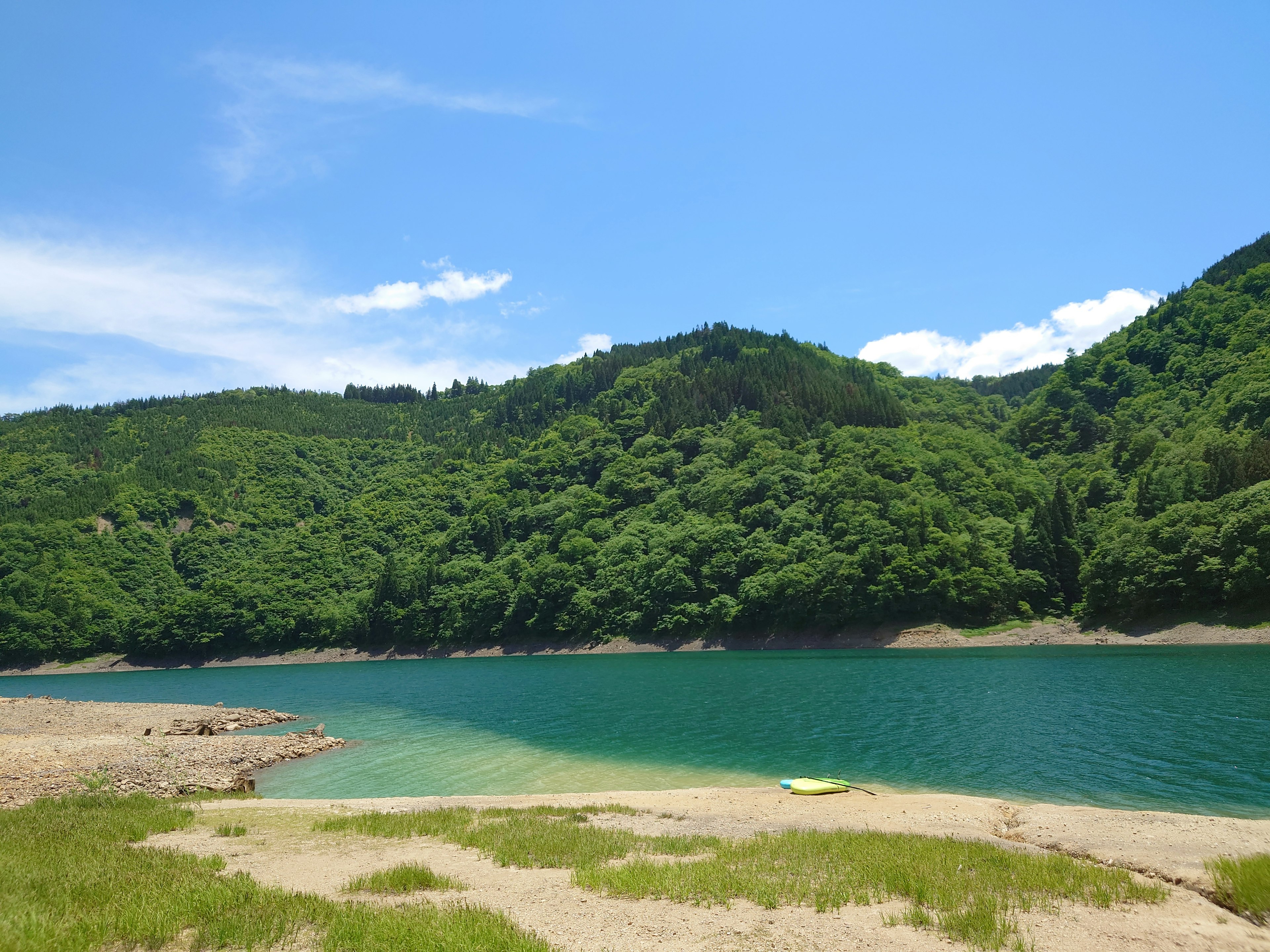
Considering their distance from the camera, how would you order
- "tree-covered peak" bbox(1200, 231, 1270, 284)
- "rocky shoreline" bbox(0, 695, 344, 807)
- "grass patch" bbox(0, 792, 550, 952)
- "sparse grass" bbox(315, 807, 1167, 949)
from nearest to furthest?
1. "grass patch" bbox(0, 792, 550, 952)
2. "sparse grass" bbox(315, 807, 1167, 949)
3. "rocky shoreline" bbox(0, 695, 344, 807)
4. "tree-covered peak" bbox(1200, 231, 1270, 284)

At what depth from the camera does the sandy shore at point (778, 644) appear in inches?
2867

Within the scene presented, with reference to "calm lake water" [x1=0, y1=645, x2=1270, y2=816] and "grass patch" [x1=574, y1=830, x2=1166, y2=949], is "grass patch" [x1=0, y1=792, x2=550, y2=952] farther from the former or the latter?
"calm lake water" [x1=0, y1=645, x2=1270, y2=816]

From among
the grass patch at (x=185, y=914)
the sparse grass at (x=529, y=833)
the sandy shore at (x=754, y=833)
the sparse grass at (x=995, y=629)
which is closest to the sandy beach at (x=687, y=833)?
the sandy shore at (x=754, y=833)

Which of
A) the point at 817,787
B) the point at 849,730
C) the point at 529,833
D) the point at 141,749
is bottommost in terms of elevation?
the point at 849,730

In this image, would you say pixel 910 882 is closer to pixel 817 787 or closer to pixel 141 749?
pixel 817 787

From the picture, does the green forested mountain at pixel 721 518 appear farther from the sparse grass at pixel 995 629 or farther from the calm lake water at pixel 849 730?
the calm lake water at pixel 849 730

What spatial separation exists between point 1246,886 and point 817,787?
1438 centimetres

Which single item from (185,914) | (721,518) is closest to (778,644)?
(721,518)

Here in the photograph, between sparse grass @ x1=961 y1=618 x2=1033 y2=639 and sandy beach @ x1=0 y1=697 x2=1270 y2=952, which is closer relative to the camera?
sandy beach @ x1=0 y1=697 x2=1270 y2=952

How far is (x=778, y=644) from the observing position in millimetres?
103250

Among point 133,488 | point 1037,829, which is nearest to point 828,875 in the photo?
point 1037,829

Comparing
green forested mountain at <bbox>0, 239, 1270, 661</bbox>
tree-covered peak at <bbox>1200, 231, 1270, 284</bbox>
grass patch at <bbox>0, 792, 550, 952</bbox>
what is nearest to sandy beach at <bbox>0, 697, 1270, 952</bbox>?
grass patch at <bbox>0, 792, 550, 952</bbox>

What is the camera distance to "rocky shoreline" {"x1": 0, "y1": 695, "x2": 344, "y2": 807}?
2673 centimetres

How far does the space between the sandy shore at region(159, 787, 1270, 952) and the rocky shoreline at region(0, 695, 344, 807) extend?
20.2 feet
